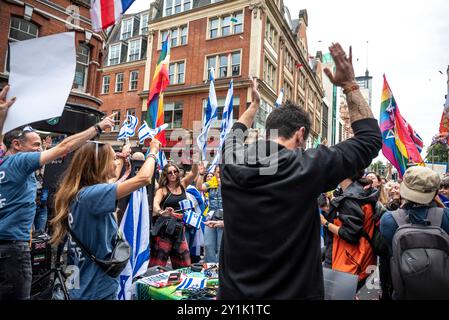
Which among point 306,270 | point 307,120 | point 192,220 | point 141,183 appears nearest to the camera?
point 306,270

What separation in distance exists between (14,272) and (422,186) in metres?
3.68

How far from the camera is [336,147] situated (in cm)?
163

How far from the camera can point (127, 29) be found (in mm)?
31453

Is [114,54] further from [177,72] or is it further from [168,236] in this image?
[168,236]

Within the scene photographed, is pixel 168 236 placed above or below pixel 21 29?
below

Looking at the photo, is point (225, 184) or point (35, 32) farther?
point (35, 32)

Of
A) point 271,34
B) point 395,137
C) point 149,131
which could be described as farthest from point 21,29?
point 271,34

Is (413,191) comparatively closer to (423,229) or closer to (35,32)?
(423,229)

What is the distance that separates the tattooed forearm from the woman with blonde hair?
147 centimetres

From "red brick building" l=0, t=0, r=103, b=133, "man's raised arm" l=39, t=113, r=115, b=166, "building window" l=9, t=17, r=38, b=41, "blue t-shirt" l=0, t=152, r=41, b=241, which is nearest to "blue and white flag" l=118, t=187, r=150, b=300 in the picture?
"blue t-shirt" l=0, t=152, r=41, b=241

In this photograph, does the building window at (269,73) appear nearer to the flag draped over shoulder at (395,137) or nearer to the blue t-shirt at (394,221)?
the flag draped over shoulder at (395,137)

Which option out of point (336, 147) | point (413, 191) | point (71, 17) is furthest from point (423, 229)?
point (71, 17)
